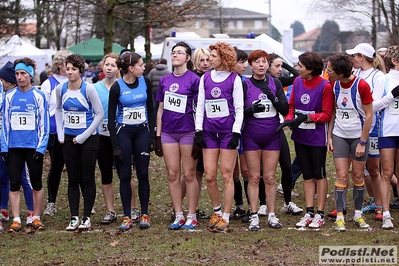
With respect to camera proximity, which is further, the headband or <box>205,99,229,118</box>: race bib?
the headband

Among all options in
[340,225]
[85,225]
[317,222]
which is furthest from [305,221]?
[85,225]

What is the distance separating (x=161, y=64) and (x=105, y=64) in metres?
9.11

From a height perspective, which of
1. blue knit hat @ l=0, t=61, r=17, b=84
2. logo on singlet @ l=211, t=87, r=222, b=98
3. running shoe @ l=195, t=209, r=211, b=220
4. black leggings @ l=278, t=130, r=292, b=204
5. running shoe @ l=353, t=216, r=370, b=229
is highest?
blue knit hat @ l=0, t=61, r=17, b=84

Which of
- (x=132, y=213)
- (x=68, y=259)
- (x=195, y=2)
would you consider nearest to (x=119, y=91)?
(x=132, y=213)

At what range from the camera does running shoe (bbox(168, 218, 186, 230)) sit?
888 cm

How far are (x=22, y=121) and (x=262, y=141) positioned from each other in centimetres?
304

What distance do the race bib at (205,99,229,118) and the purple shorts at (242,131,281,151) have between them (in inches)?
17.4

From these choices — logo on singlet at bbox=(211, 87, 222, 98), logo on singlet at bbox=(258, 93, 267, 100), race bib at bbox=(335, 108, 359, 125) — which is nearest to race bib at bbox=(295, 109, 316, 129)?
race bib at bbox=(335, 108, 359, 125)

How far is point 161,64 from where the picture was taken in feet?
60.7

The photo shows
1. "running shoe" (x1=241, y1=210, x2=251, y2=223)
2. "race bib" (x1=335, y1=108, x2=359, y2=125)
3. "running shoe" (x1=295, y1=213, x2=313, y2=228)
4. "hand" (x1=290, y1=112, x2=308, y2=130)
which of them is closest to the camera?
"race bib" (x1=335, y1=108, x2=359, y2=125)

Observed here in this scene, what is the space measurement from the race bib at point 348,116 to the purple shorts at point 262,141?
32.2 inches

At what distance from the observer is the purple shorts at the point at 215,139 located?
8586mm

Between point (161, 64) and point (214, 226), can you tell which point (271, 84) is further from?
point (161, 64)

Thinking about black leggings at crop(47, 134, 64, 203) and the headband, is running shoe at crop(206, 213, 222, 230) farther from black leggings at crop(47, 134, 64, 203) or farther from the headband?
the headband
